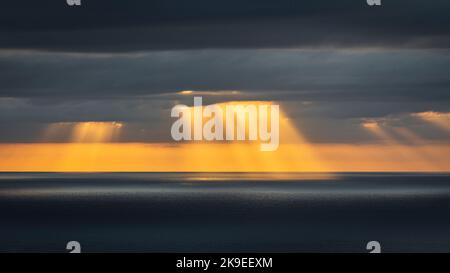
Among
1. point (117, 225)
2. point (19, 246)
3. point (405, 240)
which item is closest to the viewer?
point (19, 246)

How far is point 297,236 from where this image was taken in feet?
380

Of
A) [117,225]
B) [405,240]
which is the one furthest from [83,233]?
[405,240]

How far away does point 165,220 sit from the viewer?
5837 inches

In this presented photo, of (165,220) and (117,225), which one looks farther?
(165,220)
